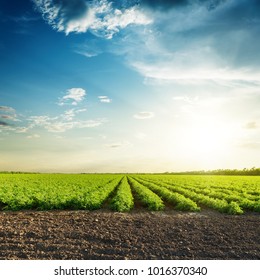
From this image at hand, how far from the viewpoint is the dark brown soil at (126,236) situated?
11273 millimetres

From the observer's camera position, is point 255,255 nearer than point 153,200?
Yes

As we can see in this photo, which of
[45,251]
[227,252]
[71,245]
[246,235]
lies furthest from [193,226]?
[45,251]

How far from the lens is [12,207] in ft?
66.6

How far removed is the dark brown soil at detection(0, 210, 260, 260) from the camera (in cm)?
1127

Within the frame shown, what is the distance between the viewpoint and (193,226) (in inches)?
606

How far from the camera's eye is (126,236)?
43.3ft

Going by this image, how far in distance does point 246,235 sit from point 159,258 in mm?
5072
